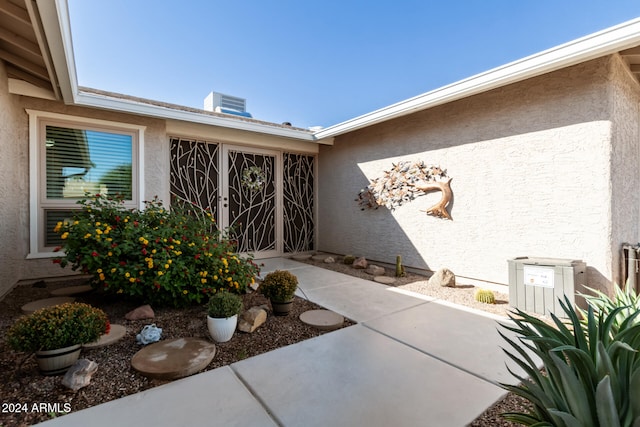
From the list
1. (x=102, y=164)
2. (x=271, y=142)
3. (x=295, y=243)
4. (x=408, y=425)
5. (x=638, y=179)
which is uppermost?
(x=271, y=142)

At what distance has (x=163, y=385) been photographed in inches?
80.7

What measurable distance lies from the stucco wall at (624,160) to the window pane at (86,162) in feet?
23.7

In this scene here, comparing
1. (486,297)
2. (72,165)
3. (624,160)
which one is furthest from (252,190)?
(624,160)

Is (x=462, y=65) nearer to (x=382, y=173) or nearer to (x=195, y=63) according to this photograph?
(x=382, y=173)

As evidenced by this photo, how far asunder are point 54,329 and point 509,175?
5.39 m

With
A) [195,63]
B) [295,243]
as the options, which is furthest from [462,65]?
[195,63]

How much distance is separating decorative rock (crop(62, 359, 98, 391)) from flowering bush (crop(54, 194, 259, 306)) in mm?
1067

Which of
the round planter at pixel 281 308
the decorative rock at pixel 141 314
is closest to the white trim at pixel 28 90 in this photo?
the decorative rock at pixel 141 314

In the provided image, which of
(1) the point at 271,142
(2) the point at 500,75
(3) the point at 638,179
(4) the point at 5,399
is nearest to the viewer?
(4) the point at 5,399

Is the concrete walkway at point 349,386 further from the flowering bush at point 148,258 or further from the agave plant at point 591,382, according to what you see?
the flowering bush at point 148,258

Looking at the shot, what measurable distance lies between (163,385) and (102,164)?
4.55m

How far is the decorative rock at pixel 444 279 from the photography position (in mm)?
4664

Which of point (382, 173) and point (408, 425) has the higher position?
point (382, 173)

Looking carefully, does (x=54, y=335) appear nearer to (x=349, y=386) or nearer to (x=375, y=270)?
(x=349, y=386)
